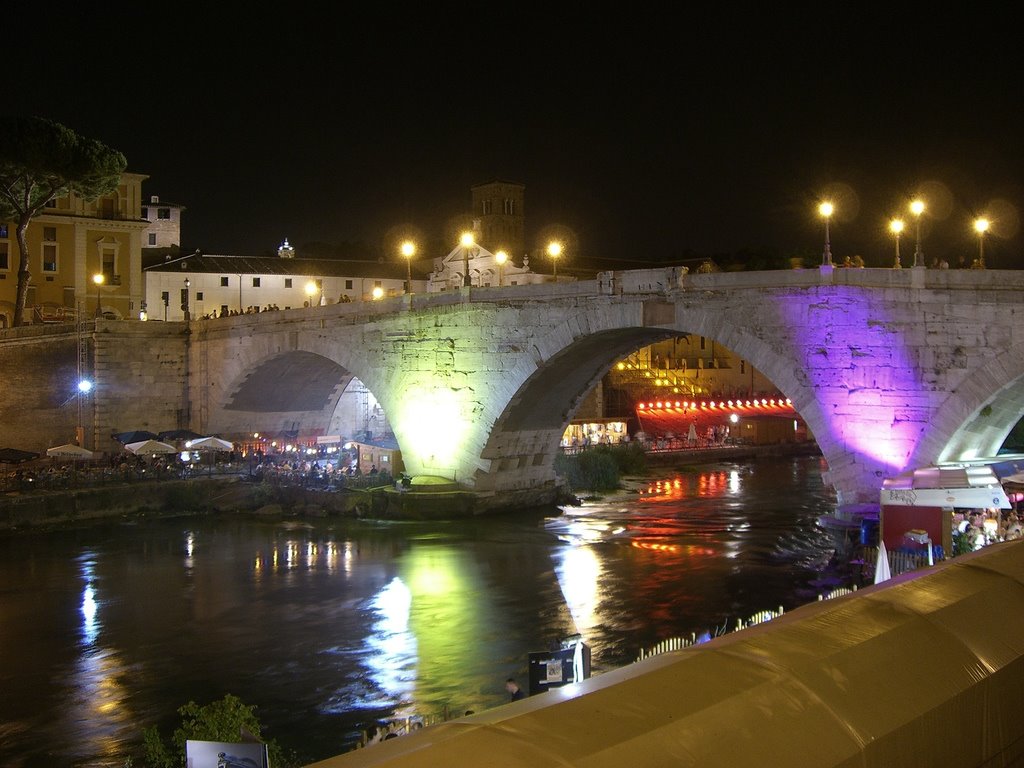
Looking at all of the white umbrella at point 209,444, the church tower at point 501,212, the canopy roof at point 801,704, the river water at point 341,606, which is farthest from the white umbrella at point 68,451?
the church tower at point 501,212

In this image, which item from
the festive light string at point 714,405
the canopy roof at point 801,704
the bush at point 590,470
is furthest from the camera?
the festive light string at point 714,405

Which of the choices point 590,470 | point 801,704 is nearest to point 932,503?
point 801,704

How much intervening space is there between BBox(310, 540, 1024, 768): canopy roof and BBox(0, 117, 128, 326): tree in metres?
39.2

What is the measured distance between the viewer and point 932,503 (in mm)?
14125

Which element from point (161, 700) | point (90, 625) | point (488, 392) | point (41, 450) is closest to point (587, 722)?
point (161, 700)

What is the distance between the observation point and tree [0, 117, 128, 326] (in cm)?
3672

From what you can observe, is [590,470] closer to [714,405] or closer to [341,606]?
[341,606]

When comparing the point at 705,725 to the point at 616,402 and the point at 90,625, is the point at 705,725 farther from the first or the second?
the point at 616,402

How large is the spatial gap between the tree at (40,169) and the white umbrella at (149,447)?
1088 cm

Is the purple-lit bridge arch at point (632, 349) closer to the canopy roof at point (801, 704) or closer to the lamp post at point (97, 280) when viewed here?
the lamp post at point (97, 280)

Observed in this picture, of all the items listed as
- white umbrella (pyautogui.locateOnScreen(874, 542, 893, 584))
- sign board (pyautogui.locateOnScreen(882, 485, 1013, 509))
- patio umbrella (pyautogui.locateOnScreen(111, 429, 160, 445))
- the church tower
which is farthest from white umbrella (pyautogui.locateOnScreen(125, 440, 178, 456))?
the church tower

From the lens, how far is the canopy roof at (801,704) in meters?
2.24

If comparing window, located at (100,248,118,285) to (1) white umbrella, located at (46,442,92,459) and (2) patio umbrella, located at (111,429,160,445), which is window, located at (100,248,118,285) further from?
(1) white umbrella, located at (46,442,92,459)

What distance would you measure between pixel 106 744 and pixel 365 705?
Answer: 2911 millimetres
